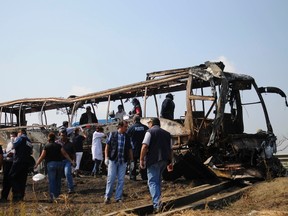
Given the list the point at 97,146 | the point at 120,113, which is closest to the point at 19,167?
the point at 97,146

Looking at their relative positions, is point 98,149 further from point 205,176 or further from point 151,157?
point 151,157

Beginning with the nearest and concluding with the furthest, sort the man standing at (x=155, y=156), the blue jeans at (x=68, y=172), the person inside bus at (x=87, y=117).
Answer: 1. the man standing at (x=155, y=156)
2. the blue jeans at (x=68, y=172)
3. the person inside bus at (x=87, y=117)

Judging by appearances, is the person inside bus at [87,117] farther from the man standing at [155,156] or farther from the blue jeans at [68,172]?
the man standing at [155,156]

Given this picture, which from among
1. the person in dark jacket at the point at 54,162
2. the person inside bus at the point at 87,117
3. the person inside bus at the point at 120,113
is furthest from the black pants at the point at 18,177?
the person inside bus at the point at 87,117

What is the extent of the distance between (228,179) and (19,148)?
5.58m

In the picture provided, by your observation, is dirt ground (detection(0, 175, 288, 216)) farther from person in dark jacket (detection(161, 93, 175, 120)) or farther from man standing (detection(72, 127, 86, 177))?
person in dark jacket (detection(161, 93, 175, 120))

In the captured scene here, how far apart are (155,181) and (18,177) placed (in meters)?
3.70

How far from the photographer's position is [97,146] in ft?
40.0

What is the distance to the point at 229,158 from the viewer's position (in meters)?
10.8

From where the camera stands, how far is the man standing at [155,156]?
675cm

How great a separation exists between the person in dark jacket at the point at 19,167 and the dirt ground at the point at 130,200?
0.93 feet

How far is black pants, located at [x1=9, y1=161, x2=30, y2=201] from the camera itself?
28.2 ft

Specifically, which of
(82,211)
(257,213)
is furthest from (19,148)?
(257,213)

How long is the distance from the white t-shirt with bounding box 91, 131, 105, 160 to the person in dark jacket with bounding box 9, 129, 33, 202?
3.52m
